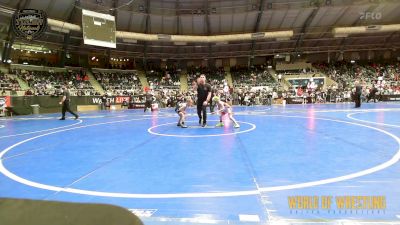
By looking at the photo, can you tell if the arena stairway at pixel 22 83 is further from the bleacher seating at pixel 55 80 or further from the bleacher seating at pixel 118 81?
the bleacher seating at pixel 118 81

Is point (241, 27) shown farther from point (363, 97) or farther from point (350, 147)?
point (350, 147)

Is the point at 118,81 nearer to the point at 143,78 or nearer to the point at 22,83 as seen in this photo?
the point at 143,78

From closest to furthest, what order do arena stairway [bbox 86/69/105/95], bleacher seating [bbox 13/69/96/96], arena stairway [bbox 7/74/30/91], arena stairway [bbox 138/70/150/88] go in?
arena stairway [bbox 7/74/30/91]
bleacher seating [bbox 13/69/96/96]
arena stairway [bbox 86/69/105/95]
arena stairway [bbox 138/70/150/88]

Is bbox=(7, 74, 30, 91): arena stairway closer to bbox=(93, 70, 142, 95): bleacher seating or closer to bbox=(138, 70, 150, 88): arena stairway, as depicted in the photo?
bbox=(93, 70, 142, 95): bleacher seating

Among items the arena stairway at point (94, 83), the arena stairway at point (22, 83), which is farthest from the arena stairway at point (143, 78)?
the arena stairway at point (22, 83)

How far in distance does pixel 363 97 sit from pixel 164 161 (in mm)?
29628

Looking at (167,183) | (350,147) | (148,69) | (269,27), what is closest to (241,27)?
(269,27)

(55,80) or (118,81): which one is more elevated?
(118,81)
